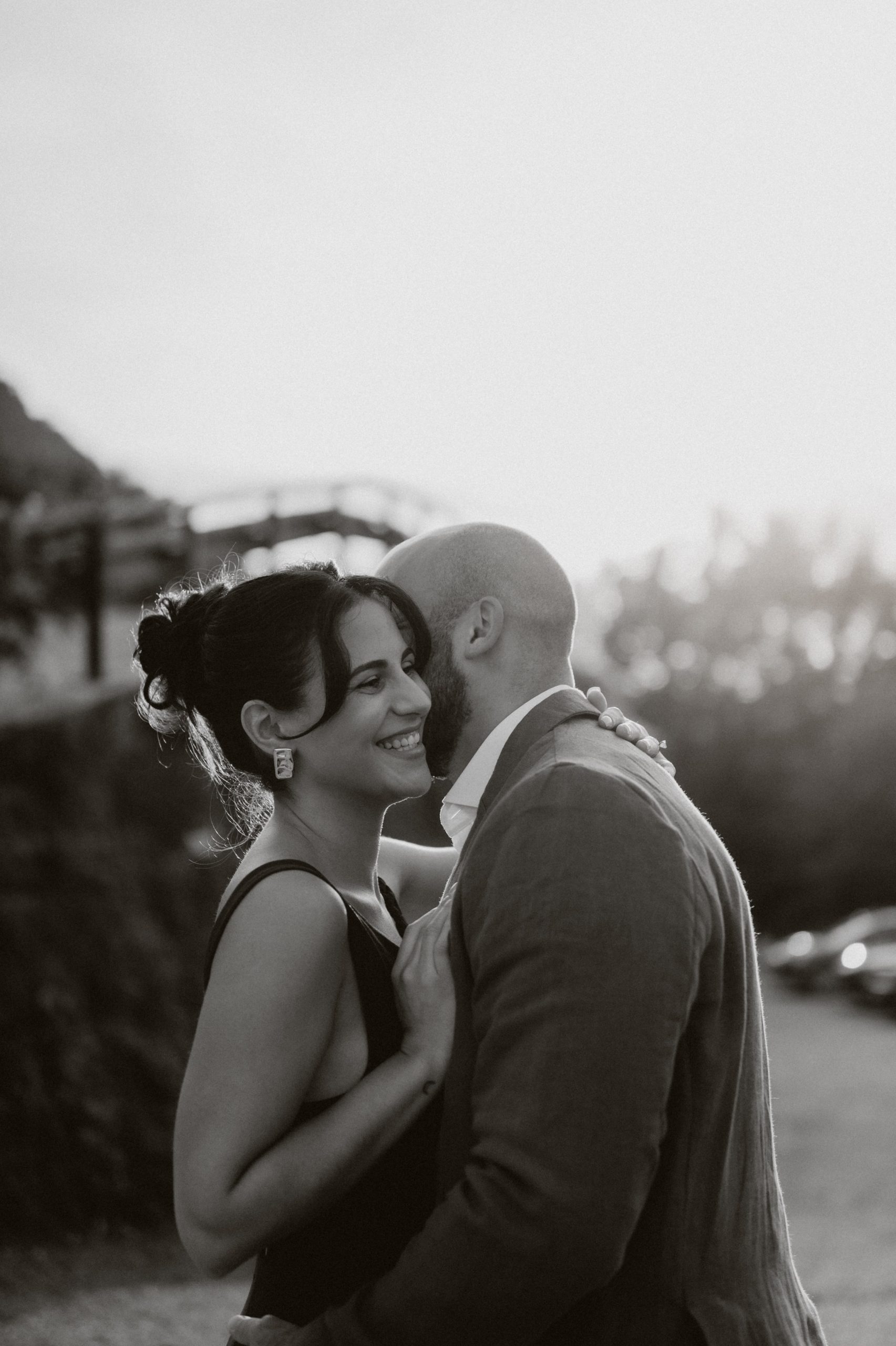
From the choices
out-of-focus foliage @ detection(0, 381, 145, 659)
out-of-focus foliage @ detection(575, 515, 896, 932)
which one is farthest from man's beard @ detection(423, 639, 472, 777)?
out-of-focus foliage @ detection(575, 515, 896, 932)

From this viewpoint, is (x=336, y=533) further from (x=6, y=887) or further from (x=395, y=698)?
(x=395, y=698)

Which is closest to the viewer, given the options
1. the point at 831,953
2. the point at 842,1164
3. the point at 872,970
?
the point at 842,1164

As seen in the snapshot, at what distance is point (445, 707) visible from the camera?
2.87 metres

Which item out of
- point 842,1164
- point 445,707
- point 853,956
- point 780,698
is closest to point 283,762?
point 445,707

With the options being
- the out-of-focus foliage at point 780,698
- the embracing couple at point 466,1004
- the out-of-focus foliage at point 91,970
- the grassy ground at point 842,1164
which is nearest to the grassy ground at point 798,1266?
the grassy ground at point 842,1164

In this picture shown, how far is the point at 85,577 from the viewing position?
13.4 metres

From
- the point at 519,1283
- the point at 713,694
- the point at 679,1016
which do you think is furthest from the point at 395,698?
the point at 713,694

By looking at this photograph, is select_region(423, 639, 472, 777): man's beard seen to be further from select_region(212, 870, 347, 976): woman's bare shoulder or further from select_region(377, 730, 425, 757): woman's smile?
select_region(212, 870, 347, 976): woman's bare shoulder

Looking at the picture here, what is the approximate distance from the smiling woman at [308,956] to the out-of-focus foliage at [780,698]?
43573 mm

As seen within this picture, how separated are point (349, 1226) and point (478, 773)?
34.8 inches

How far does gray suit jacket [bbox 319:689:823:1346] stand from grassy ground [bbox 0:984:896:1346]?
19.8 feet

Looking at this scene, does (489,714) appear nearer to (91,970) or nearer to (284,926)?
(284,926)

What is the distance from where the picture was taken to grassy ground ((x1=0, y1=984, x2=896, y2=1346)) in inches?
301

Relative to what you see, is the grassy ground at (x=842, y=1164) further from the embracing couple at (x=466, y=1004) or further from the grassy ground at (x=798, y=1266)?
the embracing couple at (x=466, y=1004)
